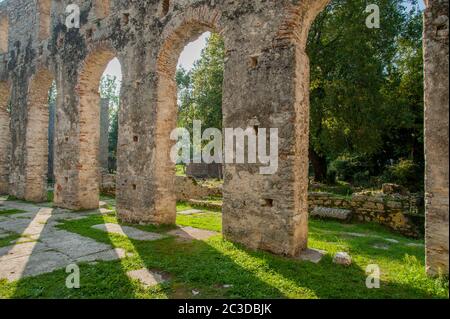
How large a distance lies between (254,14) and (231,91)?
142 cm

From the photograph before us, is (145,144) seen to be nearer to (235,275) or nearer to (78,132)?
(78,132)

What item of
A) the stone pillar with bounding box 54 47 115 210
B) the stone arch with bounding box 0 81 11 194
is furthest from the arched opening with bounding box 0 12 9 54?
the stone pillar with bounding box 54 47 115 210

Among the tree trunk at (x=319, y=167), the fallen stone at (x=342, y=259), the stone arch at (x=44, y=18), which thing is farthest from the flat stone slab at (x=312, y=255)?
the tree trunk at (x=319, y=167)

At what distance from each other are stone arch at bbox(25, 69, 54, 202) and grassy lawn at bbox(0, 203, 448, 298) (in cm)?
738

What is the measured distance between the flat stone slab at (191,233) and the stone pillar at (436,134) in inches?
152

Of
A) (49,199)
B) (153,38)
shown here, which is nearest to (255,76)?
(153,38)

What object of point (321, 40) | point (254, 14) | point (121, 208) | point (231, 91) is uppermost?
point (321, 40)

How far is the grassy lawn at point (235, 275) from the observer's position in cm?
384

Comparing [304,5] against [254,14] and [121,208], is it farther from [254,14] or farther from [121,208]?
[121,208]

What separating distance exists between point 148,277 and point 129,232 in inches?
110

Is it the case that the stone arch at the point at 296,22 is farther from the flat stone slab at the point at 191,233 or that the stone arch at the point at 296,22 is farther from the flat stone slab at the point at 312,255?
the flat stone slab at the point at 191,233

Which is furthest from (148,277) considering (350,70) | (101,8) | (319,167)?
(319,167)

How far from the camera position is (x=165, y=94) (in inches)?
304

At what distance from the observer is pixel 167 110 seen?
7.77 m
